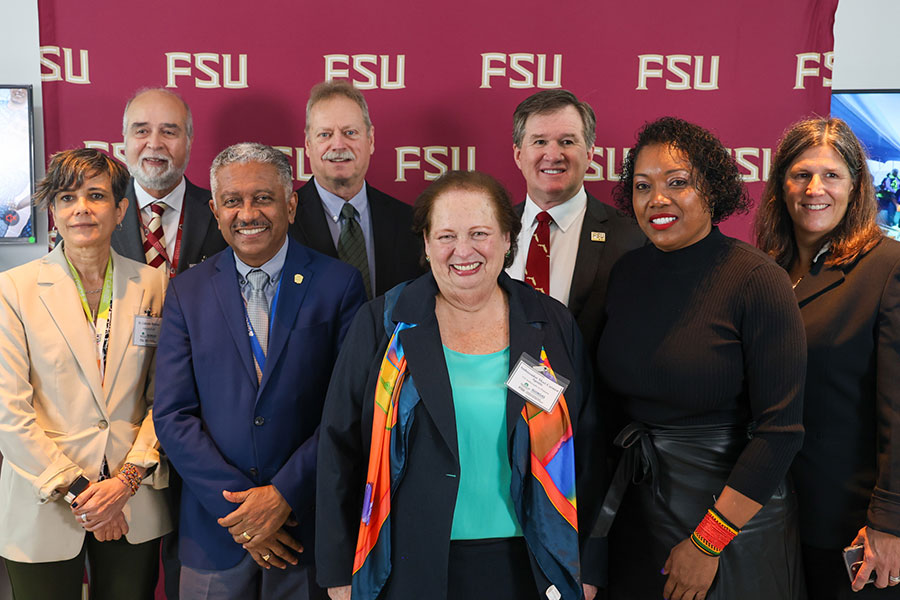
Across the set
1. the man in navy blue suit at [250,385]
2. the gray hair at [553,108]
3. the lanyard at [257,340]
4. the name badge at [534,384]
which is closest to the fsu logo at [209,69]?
the man in navy blue suit at [250,385]

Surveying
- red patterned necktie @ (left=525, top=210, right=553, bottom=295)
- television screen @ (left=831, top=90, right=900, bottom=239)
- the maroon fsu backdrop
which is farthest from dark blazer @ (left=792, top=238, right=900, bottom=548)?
television screen @ (left=831, top=90, right=900, bottom=239)

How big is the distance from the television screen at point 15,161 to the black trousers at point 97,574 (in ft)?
7.16

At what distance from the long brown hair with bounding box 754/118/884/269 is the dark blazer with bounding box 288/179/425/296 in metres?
1.49

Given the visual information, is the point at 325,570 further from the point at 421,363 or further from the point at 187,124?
the point at 187,124

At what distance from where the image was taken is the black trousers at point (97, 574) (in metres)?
2.29

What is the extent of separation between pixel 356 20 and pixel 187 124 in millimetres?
1037

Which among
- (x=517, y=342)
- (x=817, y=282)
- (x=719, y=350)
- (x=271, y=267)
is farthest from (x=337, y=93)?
(x=817, y=282)

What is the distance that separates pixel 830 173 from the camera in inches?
86.6

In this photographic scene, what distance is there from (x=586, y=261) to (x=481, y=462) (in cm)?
120

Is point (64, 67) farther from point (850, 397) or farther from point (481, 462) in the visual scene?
point (850, 397)

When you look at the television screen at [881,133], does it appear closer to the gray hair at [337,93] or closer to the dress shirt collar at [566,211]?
the dress shirt collar at [566,211]

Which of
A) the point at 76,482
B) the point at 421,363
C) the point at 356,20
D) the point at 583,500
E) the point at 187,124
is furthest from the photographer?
the point at 356,20

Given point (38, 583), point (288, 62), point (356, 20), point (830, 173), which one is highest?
point (356, 20)

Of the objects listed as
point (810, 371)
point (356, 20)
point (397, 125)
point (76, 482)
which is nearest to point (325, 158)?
point (397, 125)
